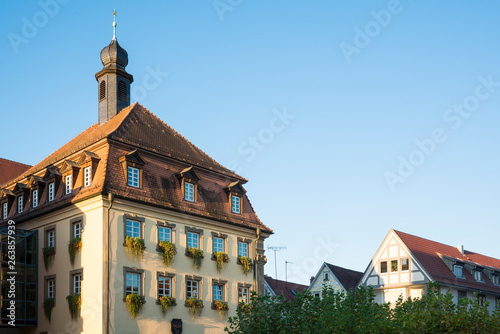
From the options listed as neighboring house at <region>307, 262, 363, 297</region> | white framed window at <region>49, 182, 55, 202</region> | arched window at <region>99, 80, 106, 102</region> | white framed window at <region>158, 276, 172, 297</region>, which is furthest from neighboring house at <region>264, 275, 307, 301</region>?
white framed window at <region>49, 182, 55, 202</region>

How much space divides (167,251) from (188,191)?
3915 mm

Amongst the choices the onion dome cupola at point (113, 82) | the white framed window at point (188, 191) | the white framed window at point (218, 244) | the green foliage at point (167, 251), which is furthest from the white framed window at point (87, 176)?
the white framed window at point (218, 244)

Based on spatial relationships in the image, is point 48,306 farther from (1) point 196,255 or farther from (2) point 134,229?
(1) point 196,255

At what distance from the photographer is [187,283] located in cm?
3675

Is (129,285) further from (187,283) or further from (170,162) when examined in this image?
(170,162)

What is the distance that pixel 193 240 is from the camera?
124ft

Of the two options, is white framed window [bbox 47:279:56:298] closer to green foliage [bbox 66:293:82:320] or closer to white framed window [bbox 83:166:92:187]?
green foliage [bbox 66:293:82:320]

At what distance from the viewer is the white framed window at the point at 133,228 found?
34.7 meters

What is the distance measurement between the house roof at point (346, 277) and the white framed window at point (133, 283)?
33.0 meters

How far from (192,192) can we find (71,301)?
8.79 metres

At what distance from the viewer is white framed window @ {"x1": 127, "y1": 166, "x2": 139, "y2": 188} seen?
3544 centimetres

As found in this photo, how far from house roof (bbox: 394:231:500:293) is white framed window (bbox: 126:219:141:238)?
91.7 ft

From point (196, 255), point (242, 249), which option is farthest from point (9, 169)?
point (242, 249)

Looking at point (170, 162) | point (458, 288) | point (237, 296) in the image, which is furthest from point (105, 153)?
point (458, 288)
